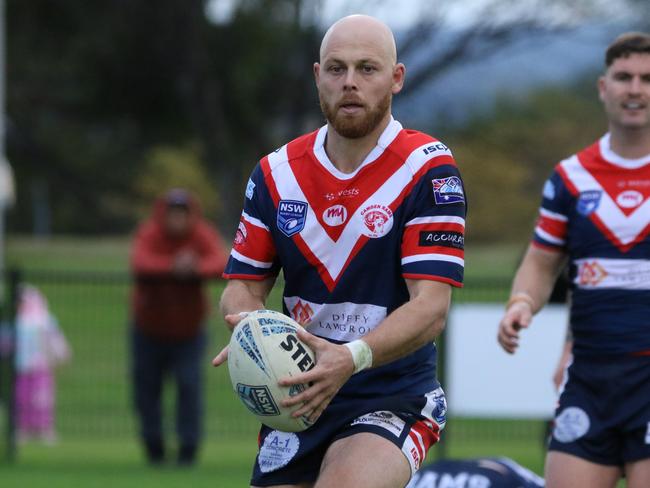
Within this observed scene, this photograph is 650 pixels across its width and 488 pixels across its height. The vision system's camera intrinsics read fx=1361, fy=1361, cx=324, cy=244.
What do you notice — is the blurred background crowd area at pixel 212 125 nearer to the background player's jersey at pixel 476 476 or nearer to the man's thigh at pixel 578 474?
the background player's jersey at pixel 476 476

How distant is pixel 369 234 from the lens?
4750 millimetres

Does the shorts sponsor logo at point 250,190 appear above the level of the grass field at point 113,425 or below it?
above

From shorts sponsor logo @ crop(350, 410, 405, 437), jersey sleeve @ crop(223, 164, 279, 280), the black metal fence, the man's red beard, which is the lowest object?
the black metal fence

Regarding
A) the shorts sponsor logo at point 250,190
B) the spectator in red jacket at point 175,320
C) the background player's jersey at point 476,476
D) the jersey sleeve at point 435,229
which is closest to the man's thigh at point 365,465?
the jersey sleeve at point 435,229

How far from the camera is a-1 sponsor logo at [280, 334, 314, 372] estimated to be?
4.35m

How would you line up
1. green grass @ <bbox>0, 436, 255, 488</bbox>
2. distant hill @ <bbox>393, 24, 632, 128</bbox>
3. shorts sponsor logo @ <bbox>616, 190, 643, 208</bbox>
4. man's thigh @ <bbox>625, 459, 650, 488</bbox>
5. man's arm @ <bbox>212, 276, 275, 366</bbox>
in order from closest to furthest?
man's arm @ <bbox>212, 276, 275, 366</bbox>, man's thigh @ <bbox>625, 459, 650, 488</bbox>, shorts sponsor logo @ <bbox>616, 190, 643, 208</bbox>, green grass @ <bbox>0, 436, 255, 488</bbox>, distant hill @ <bbox>393, 24, 632, 128</bbox>

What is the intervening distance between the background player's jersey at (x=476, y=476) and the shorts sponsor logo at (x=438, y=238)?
3.01 metres

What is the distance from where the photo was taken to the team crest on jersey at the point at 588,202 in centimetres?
587

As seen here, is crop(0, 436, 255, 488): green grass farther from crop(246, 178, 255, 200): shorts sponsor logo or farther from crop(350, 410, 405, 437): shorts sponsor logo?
crop(350, 410, 405, 437): shorts sponsor logo

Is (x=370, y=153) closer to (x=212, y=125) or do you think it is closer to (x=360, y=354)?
(x=360, y=354)

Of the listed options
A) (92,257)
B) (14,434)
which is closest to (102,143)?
(92,257)

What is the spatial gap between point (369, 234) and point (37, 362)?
10.5 m

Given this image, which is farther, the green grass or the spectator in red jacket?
the spectator in red jacket

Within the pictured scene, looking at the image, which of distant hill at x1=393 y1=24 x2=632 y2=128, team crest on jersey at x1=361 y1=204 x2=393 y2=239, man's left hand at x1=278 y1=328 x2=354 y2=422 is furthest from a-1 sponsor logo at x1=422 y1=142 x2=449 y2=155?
distant hill at x1=393 y1=24 x2=632 y2=128
